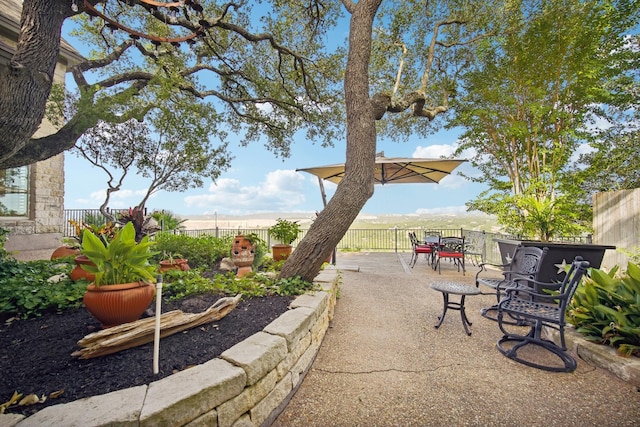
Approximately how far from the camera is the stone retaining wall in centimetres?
118

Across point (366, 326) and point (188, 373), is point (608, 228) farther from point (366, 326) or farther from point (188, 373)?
point (188, 373)

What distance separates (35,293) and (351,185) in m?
3.60

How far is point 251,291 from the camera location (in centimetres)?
322

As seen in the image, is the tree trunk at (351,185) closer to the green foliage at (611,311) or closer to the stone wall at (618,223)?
the green foliage at (611,311)

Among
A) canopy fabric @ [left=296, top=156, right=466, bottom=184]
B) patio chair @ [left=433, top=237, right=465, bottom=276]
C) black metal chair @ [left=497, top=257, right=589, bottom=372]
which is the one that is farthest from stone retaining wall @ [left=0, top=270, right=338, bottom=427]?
patio chair @ [left=433, top=237, right=465, bottom=276]

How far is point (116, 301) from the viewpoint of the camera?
209cm

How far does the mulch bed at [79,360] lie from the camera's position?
5.08 ft

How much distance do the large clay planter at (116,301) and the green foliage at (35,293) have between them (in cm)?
111

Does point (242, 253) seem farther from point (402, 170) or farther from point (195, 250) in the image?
point (402, 170)

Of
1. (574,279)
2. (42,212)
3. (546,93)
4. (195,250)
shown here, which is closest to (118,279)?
(195,250)

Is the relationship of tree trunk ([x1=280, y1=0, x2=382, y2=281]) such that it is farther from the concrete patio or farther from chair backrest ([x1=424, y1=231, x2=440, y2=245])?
chair backrest ([x1=424, y1=231, x2=440, y2=245])

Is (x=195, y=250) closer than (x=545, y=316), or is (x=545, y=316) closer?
(x=545, y=316)

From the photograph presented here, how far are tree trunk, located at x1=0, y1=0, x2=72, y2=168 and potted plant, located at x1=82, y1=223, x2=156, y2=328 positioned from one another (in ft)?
6.15

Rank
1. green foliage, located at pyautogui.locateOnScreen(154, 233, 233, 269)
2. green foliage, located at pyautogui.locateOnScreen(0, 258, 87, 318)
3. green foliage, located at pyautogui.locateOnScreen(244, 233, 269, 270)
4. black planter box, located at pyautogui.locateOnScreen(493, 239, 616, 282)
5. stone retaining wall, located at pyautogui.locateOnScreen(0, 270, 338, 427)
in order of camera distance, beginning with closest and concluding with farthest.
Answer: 1. stone retaining wall, located at pyautogui.locateOnScreen(0, 270, 338, 427)
2. green foliage, located at pyautogui.locateOnScreen(0, 258, 87, 318)
3. black planter box, located at pyautogui.locateOnScreen(493, 239, 616, 282)
4. green foliage, located at pyautogui.locateOnScreen(244, 233, 269, 270)
5. green foliage, located at pyautogui.locateOnScreen(154, 233, 233, 269)
